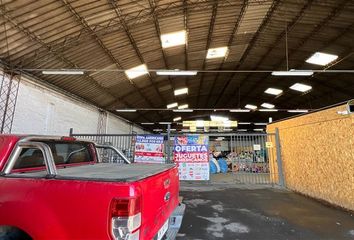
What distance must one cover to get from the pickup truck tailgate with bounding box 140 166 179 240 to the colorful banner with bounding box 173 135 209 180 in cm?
608

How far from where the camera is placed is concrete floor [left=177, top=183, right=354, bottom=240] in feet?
14.4

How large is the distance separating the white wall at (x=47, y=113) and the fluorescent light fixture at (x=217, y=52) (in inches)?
332

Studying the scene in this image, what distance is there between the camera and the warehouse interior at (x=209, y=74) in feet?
20.2

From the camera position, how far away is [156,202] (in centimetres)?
238

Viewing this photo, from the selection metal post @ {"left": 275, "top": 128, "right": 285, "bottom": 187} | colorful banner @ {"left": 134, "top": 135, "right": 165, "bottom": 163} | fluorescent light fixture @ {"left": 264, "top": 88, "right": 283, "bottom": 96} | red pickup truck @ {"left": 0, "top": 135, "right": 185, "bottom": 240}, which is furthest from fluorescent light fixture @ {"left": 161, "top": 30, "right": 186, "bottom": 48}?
fluorescent light fixture @ {"left": 264, "top": 88, "right": 283, "bottom": 96}

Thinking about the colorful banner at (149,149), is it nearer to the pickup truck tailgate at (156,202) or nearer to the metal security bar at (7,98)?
the metal security bar at (7,98)

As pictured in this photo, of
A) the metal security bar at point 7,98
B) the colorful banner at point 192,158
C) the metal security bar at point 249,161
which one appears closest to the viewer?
the colorful banner at point 192,158

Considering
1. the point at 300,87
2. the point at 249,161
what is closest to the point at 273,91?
the point at 300,87

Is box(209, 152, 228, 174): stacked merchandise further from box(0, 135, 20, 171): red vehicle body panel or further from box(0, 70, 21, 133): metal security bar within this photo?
box(0, 135, 20, 171): red vehicle body panel

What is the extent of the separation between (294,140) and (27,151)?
27.1 feet

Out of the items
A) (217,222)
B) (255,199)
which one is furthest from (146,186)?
(255,199)

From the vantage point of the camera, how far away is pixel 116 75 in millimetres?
14281

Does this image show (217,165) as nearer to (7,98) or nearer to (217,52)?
(217,52)

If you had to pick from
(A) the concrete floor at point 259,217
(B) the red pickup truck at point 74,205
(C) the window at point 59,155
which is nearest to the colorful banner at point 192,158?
(A) the concrete floor at point 259,217
